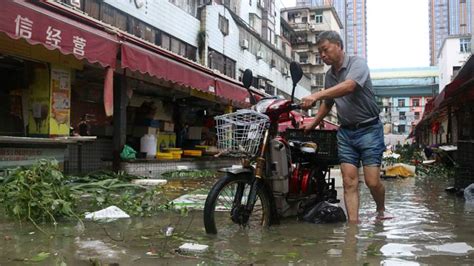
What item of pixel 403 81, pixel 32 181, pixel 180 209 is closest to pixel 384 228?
pixel 180 209

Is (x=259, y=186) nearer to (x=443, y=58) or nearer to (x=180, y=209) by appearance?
(x=180, y=209)

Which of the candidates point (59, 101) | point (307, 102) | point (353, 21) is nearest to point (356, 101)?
point (307, 102)

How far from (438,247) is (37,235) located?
3.21m

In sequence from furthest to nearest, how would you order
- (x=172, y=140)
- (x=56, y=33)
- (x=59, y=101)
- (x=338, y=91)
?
(x=172, y=140) → (x=59, y=101) → (x=56, y=33) → (x=338, y=91)

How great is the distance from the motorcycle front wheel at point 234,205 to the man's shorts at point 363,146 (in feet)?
3.35

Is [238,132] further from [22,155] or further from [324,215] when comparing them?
[22,155]

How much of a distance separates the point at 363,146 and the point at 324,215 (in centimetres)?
81

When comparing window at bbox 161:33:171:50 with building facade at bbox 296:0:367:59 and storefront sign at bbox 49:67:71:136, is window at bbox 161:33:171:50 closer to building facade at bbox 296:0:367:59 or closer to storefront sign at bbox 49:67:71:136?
storefront sign at bbox 49:67:71:136

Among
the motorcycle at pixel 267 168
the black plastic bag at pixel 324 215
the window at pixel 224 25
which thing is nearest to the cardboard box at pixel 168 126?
the motorcycle at pixel 267 168

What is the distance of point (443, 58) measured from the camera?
2697 inches

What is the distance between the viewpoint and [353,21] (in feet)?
152

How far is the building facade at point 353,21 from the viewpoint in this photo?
39.8 meters

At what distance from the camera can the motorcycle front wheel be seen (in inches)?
151

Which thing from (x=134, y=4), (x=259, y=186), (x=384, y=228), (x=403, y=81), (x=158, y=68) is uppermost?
(x=403, y=81)
